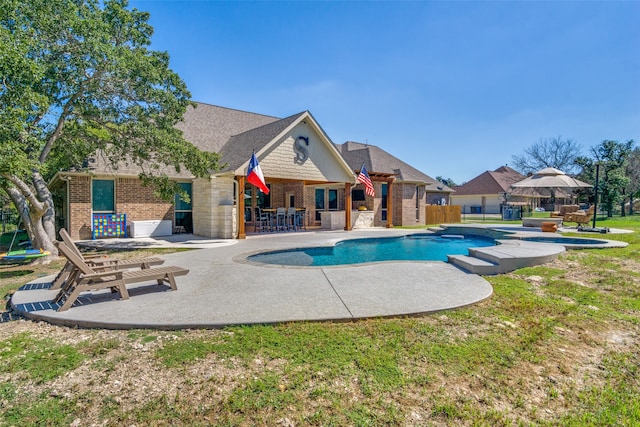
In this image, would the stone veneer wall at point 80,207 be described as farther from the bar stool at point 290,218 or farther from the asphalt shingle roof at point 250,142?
the bar stool at point 290,218

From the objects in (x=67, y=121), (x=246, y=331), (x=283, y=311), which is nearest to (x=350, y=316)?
(x=283, y=311)

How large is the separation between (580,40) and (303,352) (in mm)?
17711

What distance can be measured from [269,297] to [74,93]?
984 cm

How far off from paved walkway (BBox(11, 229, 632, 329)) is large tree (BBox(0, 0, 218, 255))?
4.17m

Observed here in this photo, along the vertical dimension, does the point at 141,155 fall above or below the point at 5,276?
above

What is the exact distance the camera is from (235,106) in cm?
2348

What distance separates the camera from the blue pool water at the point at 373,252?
10043mm

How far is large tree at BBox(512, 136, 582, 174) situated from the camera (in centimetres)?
4684

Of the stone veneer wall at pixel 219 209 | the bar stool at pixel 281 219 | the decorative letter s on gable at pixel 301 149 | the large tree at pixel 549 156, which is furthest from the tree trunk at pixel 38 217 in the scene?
the large tree at pixel 549 156

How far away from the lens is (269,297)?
17.5ft

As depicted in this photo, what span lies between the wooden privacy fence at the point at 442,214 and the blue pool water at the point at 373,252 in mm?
9023

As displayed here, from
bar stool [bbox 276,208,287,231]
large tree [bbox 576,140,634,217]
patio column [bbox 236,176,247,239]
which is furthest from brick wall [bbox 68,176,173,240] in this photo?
large tree [bbox 576,140,634,217]

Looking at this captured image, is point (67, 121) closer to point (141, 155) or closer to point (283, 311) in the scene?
point (141, 155)

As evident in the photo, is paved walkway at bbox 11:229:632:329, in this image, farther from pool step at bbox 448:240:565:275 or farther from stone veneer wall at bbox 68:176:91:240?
stone veneer wall at bbox 68:176:91:240
